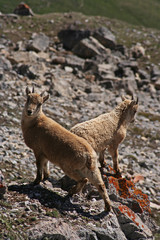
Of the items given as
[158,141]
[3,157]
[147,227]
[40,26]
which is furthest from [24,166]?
[40,26]

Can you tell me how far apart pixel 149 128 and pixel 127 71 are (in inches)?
484

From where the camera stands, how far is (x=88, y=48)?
38.8 meters

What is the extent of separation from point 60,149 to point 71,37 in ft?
110

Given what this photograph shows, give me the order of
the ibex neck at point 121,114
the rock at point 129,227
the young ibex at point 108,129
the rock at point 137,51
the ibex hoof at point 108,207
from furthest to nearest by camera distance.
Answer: the rock at point 137,51 < the ibex neck at point 121,114 < the young ibex at point 108,129 < the rock at point 129,227 < the ibex hoof at point 108,207

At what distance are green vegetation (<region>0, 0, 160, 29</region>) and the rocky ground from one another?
2912cm

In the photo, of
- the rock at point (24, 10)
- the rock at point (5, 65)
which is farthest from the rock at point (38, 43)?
the rock at point (24, 10)

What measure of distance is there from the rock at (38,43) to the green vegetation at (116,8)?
126 feet

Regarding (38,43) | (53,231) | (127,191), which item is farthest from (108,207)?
(38,43)

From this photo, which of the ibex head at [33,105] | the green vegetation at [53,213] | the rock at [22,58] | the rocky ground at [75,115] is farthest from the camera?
the rock at [22,58]

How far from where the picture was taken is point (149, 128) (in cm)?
2527

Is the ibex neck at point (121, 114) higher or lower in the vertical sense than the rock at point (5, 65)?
higher

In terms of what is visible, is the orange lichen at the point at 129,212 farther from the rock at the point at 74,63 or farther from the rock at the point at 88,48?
the rock at the point at 88,48

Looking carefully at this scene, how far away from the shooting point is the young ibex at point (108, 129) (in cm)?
1239

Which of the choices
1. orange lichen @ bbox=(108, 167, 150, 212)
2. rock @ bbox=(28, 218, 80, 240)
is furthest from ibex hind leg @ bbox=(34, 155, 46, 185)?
orange lichen @ bbox=(108, 167, 150, 212)
